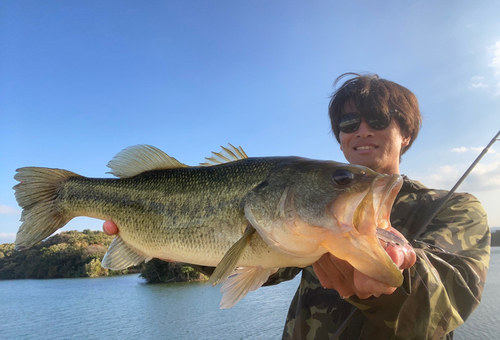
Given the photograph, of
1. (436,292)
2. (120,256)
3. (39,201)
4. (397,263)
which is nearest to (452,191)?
(436,292)

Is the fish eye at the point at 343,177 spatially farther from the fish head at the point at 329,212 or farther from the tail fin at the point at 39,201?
the tail fin at the point at 39,201

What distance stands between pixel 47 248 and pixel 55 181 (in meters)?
74.5

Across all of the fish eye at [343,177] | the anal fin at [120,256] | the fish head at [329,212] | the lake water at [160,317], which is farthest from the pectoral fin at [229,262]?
the lake water at [160,317]

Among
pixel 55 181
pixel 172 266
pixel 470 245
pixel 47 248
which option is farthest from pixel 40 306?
pixel 470 245

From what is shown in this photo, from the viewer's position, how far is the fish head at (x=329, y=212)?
1.53 metres

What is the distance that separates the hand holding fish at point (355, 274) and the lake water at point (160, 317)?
22.2 metres

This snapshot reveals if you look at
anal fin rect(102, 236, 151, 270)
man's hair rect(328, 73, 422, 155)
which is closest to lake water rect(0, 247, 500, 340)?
man's hair rect(328, 73, 422, 155)

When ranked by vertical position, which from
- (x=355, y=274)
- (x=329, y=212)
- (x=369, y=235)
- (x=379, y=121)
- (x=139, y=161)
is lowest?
(x=355, y=274)

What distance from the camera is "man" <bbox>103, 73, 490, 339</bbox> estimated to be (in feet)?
5.55

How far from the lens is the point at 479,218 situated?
2434mm

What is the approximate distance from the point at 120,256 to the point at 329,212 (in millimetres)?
1889

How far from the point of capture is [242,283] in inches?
87.0

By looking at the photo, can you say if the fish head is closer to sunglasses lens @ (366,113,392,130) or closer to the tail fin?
sunglasses lens @ (366,113,392,130)

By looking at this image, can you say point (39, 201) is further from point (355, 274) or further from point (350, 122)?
point (350, 122)
